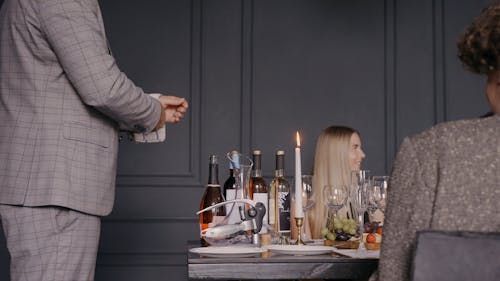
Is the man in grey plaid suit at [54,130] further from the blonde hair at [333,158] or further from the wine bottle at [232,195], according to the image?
the blonde hair at [333,158]

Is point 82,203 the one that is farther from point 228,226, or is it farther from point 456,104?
point 456,104

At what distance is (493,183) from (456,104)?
3.04 metres

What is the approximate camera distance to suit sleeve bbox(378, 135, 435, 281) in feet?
3.49

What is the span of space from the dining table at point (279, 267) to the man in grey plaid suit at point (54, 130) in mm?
411

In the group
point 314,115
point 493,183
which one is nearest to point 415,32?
point 314,115

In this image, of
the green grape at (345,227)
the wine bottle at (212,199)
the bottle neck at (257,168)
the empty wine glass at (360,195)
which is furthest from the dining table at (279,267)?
the bottle neck at (257,168)

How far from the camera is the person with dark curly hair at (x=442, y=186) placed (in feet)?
3.42

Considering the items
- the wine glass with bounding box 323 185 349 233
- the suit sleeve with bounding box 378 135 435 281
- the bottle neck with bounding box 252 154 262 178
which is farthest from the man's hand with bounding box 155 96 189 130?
the suit sleeve with bounding box 378 135 435 281

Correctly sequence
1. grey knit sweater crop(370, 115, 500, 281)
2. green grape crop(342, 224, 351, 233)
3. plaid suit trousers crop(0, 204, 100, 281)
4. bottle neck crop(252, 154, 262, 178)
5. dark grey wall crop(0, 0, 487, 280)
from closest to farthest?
grey knit sweater crop(370, 115, 500, 281) < plaid suit trousers crop(0, 204, 100, 281) < green grape crop(342, 224, 351, 233) < bottle neck crop(252, 154, 262, 178) < dark grey wall crop(0, 0, 487, 280)

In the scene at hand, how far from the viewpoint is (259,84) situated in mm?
3828

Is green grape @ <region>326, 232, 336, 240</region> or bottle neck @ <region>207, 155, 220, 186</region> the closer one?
green grape @ <region>326, 232, 336, 240</region>

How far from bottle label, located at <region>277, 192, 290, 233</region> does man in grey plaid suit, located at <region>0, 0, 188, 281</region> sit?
65 centimetres

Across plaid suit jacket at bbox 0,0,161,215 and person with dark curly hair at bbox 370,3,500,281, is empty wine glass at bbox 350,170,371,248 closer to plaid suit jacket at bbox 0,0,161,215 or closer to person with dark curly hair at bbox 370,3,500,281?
plaid suit jacket at bbox 0,0,161,215

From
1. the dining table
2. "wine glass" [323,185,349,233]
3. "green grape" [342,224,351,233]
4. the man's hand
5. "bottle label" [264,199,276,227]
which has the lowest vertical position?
the dining table
